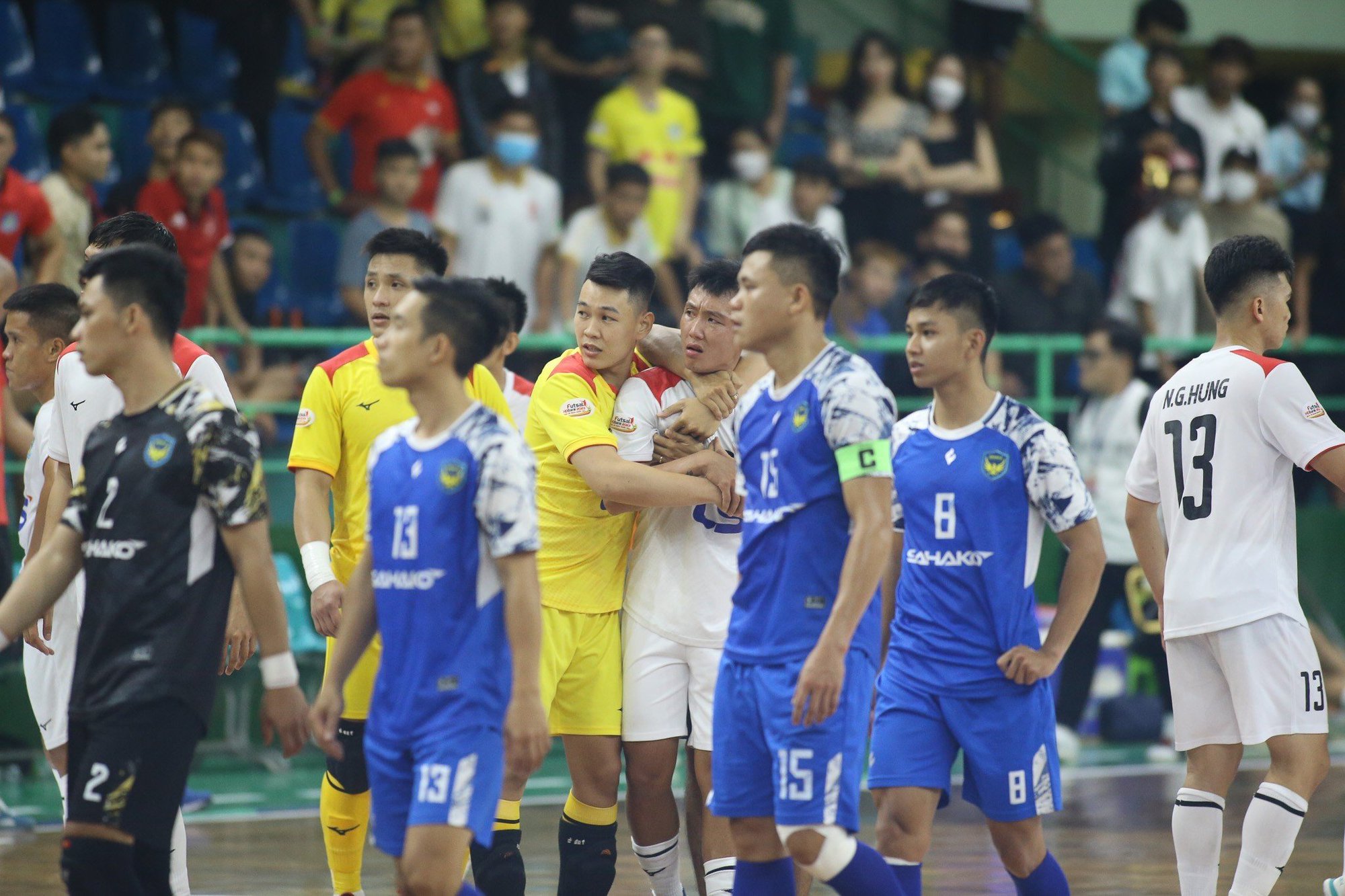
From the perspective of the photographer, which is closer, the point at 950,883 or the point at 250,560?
the point at 250,560

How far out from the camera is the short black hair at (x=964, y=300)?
19.5ft

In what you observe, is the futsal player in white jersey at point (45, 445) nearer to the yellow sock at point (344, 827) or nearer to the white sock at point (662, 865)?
the yellow sock at point (344, 827)

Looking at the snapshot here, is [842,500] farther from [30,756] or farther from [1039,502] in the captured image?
[30,756]

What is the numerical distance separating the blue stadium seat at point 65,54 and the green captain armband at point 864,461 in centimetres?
1039

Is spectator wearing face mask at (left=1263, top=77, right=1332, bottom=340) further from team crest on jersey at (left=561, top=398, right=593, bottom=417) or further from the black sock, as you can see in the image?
the black sock

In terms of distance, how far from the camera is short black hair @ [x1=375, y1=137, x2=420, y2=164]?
1236 cm

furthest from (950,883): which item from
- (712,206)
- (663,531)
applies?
(712,206)

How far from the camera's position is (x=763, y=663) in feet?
17.2

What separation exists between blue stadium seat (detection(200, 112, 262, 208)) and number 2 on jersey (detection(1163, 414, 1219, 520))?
8961 millimetres

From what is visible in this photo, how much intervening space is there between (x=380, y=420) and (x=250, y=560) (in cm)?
153

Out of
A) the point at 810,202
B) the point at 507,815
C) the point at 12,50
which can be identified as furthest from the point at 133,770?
the point at 12,50

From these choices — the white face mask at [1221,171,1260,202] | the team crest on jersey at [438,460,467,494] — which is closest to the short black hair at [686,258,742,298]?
the team crest on jersey at [438,460,467,494]

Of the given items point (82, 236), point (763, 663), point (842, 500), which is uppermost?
point (82, 236)

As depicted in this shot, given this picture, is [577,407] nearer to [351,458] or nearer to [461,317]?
[351,458]
